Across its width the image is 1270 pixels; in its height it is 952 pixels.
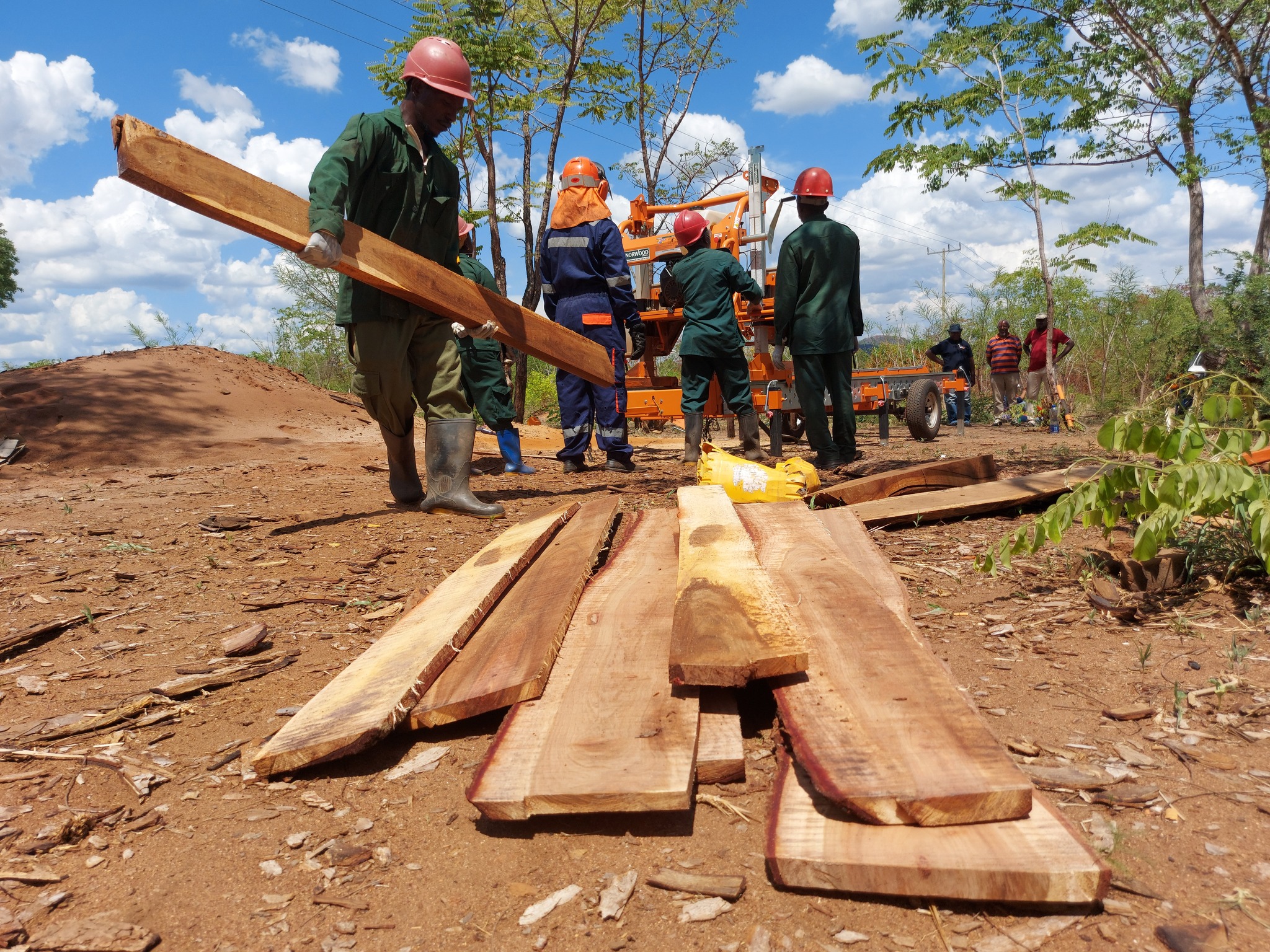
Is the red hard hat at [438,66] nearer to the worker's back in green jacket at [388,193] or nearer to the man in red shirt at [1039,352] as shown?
the worker's back in green jacket at [388,193]

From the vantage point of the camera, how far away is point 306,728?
70.3 inches

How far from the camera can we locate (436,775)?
1773mm

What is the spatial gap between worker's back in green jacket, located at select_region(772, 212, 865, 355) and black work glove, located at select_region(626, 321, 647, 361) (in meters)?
1.14

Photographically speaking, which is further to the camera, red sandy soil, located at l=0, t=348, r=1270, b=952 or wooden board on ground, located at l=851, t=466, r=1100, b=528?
wooden board on ground, located at l=851, t=466, r=1100, b=528

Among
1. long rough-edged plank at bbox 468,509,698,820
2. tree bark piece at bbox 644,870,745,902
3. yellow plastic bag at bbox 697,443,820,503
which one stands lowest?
tree bark piece at bbox 644,870,745,902

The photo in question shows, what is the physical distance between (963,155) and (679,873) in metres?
11.6

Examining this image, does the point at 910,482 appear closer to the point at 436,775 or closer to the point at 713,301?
the point at 713,301

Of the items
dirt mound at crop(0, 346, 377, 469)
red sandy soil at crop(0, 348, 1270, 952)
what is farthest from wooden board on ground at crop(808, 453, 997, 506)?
dirt mound at crop(0, 346, 377, 469)

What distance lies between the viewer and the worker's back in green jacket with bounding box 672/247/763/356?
5973 mm

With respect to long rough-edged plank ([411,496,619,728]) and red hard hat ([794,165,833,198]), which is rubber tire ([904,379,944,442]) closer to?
red hard hat ([794,165,833,198])

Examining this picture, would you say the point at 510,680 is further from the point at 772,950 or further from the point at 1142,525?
the point at 1142,525

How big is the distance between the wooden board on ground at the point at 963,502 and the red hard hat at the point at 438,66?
2.85m

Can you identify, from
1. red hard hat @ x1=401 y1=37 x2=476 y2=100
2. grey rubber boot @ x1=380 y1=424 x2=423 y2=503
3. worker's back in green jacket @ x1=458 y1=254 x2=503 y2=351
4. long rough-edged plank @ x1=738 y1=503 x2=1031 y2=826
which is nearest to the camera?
long rough-edged plank @ x1=738 y1=503 x2=1031 y2=826

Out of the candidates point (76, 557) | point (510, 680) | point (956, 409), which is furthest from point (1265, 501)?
point (956, 409)
